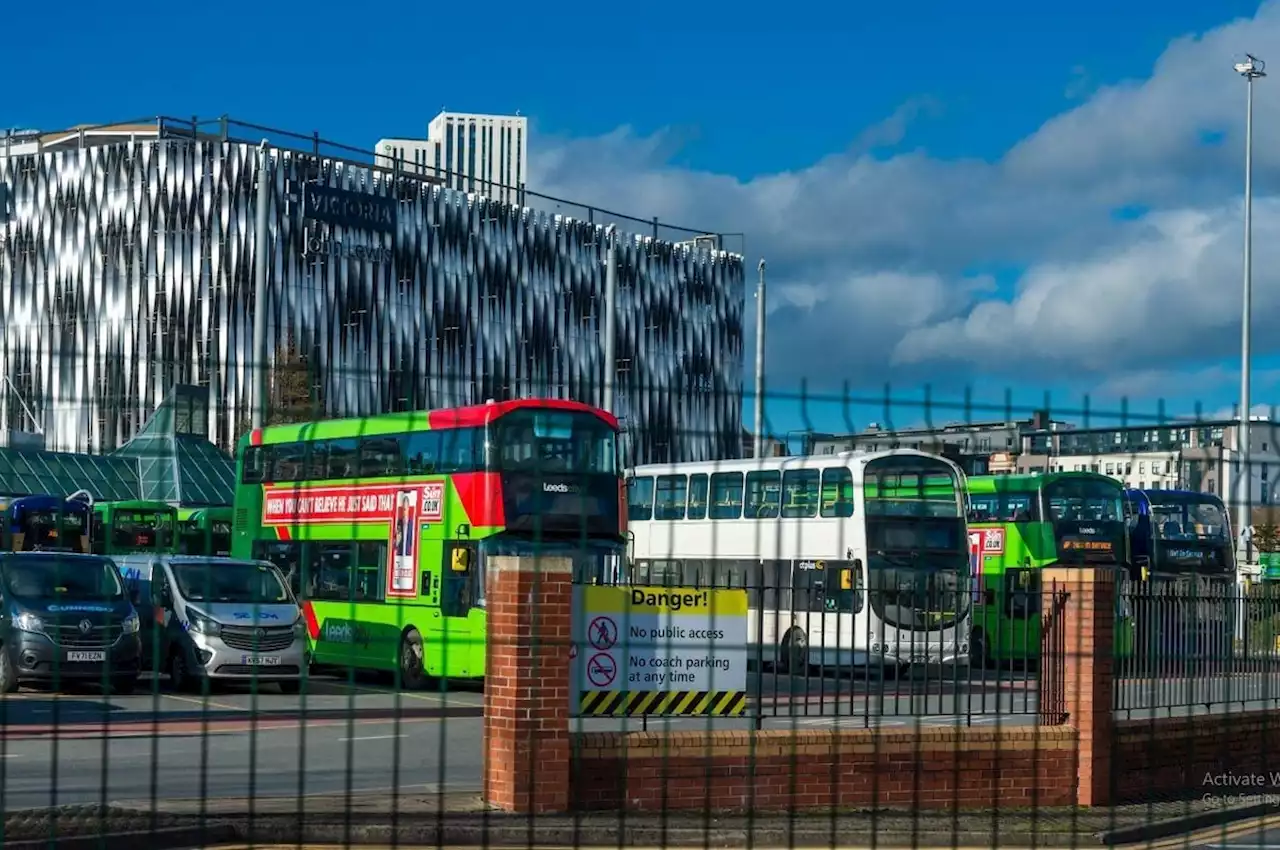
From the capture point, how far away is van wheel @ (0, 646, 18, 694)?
10155mm

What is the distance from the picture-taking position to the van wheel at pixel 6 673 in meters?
10.2

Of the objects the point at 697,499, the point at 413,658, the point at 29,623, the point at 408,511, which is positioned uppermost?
the point at 697,499

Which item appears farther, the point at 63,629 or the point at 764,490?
the point at 764,490

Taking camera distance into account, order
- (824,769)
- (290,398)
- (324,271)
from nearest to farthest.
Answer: (290,398) → (824,769) → (324,271)

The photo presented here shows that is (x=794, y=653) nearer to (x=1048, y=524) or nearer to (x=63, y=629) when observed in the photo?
(x=63, y=629)

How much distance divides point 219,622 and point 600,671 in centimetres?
572

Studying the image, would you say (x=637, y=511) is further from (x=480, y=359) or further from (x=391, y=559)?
(x=480, y=359)

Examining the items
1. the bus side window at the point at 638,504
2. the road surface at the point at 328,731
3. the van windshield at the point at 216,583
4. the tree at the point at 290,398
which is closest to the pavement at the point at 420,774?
the road surface at the point at 328,731

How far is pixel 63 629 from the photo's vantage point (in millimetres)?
11656

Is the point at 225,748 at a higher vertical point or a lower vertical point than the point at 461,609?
lower

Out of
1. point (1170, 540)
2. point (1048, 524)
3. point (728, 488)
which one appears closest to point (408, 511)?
point (728, 488)

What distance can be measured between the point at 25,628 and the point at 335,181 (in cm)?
6838

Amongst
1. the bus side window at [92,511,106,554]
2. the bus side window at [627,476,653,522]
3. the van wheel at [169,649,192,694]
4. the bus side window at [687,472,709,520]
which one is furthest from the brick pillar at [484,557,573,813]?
the bus side window at [627,476,653,522]

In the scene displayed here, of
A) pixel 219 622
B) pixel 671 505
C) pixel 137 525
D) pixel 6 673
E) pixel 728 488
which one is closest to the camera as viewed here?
pixel 137 525
